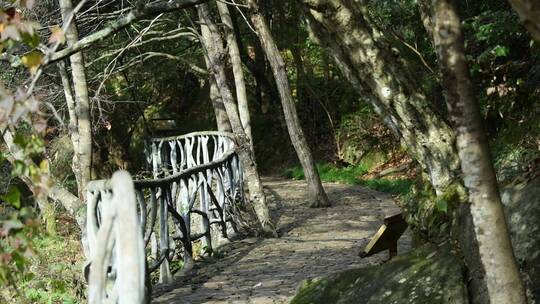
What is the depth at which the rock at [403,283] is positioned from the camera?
429 centimetres

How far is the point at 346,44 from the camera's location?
16.5 ft

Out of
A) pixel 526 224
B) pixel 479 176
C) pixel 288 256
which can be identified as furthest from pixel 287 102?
pixel 479 176

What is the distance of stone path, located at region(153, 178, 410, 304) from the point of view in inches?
270

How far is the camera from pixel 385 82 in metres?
5.02

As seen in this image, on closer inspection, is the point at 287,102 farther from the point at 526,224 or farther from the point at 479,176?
the point at 479,176

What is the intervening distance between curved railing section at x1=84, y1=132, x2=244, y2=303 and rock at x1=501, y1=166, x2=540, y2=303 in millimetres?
2143

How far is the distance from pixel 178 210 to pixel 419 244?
3.41 metres

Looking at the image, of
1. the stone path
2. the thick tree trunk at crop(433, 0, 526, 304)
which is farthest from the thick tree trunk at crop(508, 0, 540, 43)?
the stone path

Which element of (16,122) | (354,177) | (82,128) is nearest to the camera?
(16,122)

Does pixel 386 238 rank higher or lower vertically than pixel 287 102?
lower

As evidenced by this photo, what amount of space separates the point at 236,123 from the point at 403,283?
277 inches

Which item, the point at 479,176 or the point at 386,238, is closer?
the point at 479,176

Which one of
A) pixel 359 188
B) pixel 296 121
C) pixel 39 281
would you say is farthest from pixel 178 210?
pixel 359 188

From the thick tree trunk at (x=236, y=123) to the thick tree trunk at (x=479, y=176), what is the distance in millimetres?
7470
